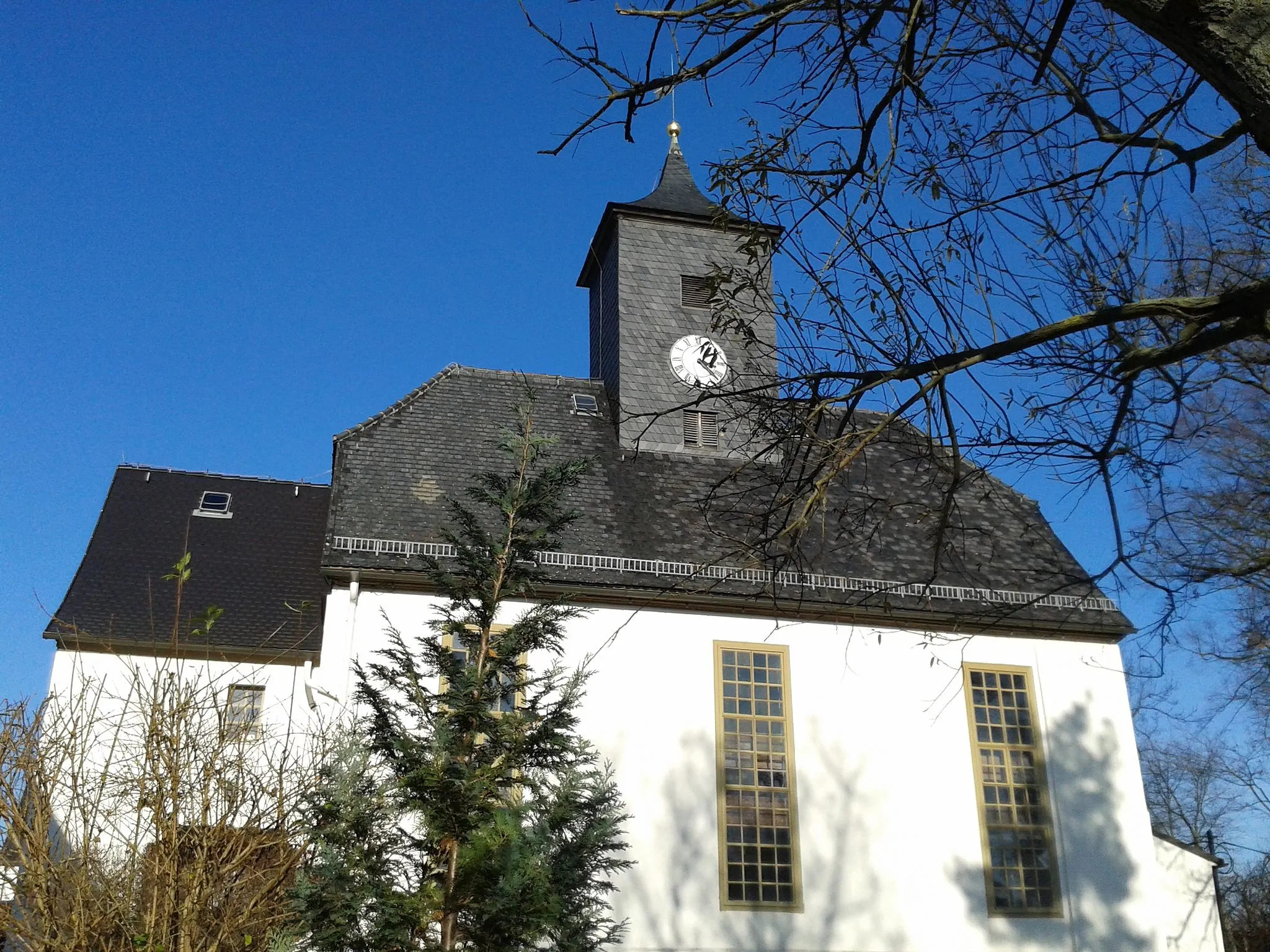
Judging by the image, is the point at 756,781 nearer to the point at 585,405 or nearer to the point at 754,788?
the point at 754,788

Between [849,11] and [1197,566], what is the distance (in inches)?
135

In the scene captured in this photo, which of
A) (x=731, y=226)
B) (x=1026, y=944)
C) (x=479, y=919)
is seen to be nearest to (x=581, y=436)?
(x=1026, y=944)

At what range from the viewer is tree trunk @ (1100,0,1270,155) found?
404 centimetres

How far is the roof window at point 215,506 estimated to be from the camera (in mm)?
22422

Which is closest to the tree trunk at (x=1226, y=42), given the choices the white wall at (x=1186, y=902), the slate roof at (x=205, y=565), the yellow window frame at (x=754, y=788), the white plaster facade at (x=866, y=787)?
the white plaster facade at (x=866, y=787)

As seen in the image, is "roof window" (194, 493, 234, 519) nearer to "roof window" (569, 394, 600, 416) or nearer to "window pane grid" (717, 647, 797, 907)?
"roof window" (569, 394, 600, 416)

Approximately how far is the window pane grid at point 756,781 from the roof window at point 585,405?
18.4 feet

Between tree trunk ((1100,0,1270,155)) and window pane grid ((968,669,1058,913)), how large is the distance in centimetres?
1343

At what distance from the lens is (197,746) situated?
30.6 ft

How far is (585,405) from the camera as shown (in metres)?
20.3

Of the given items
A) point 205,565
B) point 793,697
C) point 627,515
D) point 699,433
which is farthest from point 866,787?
point 205,565

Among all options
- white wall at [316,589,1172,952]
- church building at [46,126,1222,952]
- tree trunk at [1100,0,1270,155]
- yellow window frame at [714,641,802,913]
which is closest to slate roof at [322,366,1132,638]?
church building at [46,126,1222,952]

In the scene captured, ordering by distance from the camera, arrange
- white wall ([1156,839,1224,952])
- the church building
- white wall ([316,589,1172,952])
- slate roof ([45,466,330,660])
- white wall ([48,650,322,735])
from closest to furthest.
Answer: white wall ([316,589,1172,952]) → the church building → white wall ([1156,839,1224,952]) → white wall ([48,650,322,735]) → slate roof ([45,466,330,660])

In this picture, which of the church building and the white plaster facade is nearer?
the white plaster facade
